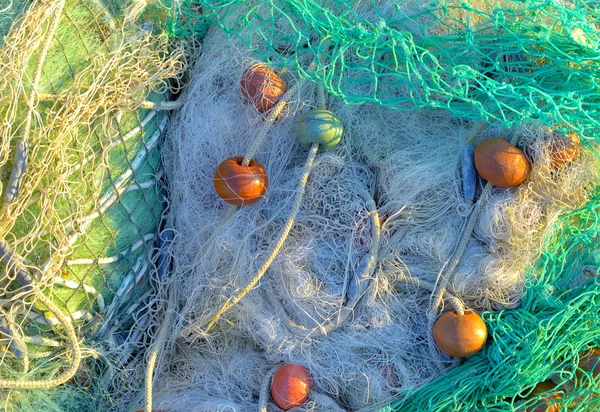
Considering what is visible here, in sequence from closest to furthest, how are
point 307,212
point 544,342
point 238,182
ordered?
point 544,342
point 238,182
point 307,212

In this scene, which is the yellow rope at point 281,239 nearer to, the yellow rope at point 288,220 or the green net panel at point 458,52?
the yellow rope at point 288,220

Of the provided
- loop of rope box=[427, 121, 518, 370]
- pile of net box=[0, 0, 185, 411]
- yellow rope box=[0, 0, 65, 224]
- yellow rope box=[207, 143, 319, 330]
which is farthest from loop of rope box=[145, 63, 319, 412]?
yellow rope box=[0, 0, 65, 224]

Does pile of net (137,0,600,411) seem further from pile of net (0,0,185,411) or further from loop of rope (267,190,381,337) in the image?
pile of net (0,0,185,411)

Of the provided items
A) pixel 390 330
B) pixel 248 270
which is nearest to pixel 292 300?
pixel 248 270

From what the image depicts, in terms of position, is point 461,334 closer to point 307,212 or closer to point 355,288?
point 355,288

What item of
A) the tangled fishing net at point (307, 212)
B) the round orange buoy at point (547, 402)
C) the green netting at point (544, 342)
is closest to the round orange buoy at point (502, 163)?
the tangled fishing net at point (307, 212)

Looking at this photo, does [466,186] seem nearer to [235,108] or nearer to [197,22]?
[235,108]

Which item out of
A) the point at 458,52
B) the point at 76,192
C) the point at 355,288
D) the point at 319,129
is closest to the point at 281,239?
the point at 355,288
